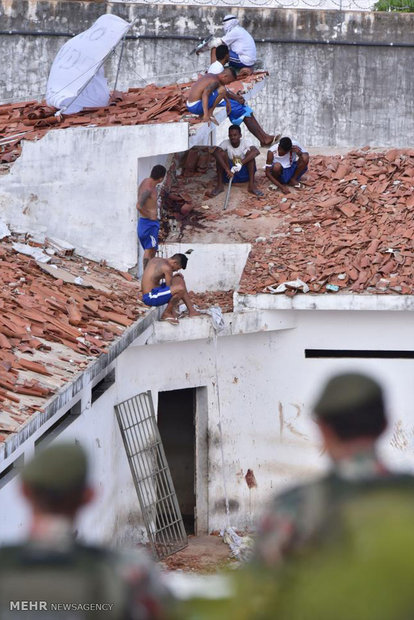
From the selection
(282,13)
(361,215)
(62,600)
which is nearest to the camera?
(62,600)

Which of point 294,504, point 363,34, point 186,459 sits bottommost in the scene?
point 294,504

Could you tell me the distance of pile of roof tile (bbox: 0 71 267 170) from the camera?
12.8 metres

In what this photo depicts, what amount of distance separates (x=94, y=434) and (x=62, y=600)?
7.21 metres

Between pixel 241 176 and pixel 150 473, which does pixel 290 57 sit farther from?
pixel 150 473

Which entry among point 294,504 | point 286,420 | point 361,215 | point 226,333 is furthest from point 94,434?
point 294,504

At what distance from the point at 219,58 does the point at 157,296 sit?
13.3ft

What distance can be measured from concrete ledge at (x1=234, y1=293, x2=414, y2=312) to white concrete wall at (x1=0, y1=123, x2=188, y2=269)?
1725mm

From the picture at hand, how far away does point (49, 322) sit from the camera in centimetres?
931

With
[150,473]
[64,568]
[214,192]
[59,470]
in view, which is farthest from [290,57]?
[64,568]

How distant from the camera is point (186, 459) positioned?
44.0 feet

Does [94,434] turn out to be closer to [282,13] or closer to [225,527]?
[225,527]

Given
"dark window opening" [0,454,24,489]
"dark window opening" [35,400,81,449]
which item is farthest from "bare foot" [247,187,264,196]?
"dark window opening" [0,454,24,489]

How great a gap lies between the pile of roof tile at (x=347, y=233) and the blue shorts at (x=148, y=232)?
1.14 metres

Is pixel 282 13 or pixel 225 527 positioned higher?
pixel 282 13
